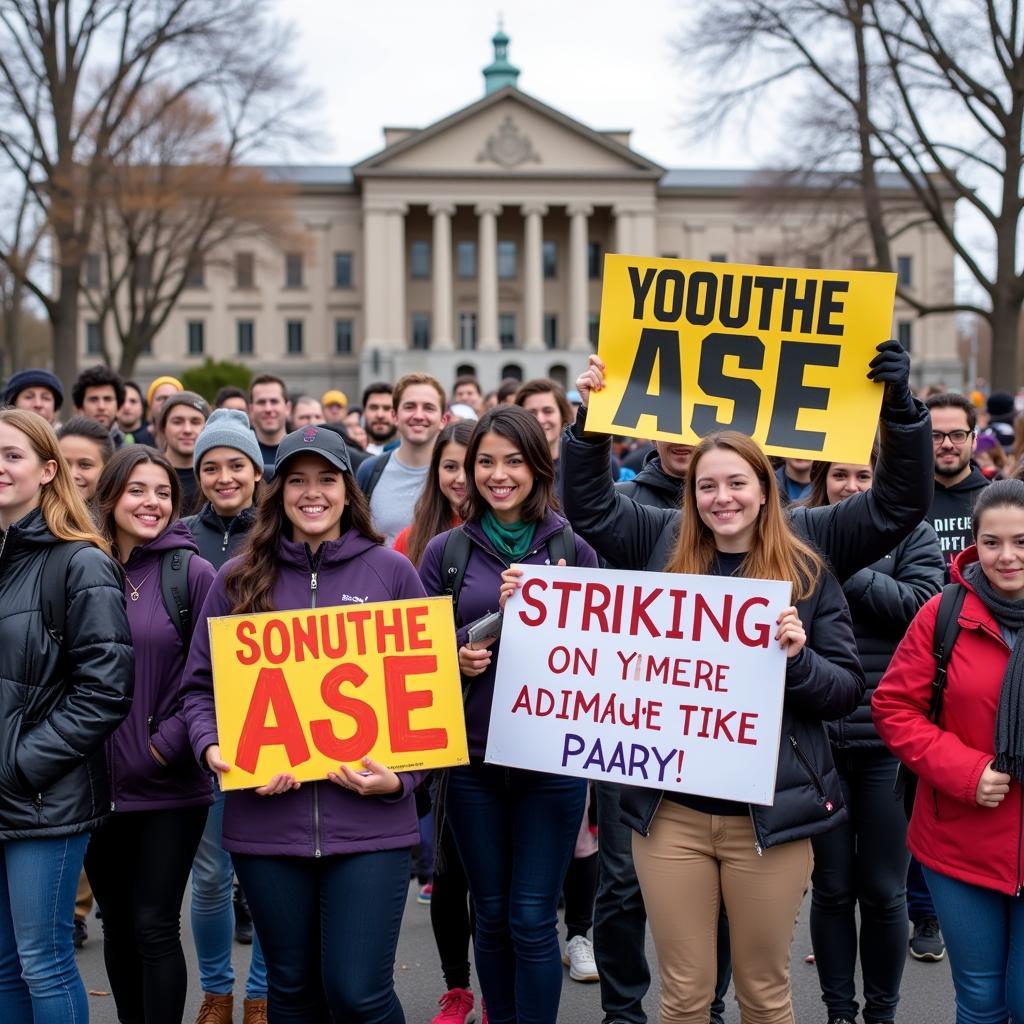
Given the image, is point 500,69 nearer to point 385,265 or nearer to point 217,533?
point 385,265

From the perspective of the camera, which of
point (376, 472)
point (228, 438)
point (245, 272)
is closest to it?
point (228, 438)

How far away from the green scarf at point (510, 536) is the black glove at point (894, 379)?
1335 millimetres

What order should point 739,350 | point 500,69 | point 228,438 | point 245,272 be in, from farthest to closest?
point 500,69 → point 245,272 → point 228,438 → point 739,350

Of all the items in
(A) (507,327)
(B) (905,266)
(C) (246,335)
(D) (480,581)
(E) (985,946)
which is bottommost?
(E) (985,946)

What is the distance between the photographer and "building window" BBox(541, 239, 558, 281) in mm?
69750

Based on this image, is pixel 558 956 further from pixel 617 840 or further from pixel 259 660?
pixel 259 660

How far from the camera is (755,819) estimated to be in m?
3.52

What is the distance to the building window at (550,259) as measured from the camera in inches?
2746

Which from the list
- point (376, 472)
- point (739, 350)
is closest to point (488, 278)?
point (376, 472)

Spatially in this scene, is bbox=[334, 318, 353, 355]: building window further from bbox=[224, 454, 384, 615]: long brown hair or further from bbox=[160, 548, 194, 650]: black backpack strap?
bbox=[224, 454, 384, 615]: long brown hair

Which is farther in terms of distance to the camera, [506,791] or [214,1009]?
[214,1009]

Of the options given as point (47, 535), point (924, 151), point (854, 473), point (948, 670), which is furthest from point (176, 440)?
point (924, 151)

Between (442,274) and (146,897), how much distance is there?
63.6 meters

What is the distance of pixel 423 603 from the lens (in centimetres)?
381
